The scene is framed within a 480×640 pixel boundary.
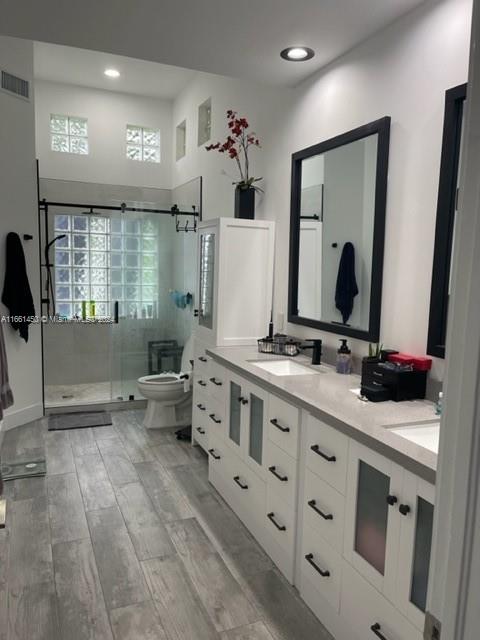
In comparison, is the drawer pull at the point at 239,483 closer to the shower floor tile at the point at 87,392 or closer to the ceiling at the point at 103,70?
the shower floor tile at the point at 87,392

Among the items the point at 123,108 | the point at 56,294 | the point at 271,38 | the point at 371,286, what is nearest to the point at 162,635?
the point at 371,286

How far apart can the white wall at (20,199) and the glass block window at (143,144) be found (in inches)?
66.1

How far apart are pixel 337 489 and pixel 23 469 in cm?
248

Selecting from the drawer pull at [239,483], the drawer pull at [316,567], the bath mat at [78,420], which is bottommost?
the bath mat at [78,420]

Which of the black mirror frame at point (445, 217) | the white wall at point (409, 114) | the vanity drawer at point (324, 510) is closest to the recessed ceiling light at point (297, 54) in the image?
the white wall at point (409, 114)

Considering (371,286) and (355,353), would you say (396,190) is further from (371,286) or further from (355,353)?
(355,353)

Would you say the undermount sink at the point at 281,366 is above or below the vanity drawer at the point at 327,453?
above

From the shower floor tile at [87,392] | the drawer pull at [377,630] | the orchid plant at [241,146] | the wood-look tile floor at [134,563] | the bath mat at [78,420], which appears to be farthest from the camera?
the shower floor tile at [87,392]

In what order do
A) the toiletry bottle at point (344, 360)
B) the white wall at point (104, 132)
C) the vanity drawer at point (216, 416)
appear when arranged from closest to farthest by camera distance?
the toiletry bottle at point (344, 360) → the vanity drawer at point (216, 416) → the white wall at point (104, 132)

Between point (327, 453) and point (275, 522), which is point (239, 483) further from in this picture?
point (327, 453)

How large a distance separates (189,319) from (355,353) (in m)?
2.28

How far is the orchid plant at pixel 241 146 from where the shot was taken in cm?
356

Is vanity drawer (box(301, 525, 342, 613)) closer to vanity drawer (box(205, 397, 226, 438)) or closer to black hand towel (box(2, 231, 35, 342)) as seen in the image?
vanity drawer (box(205, 397, 226, 438))

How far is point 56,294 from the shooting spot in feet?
18.7
